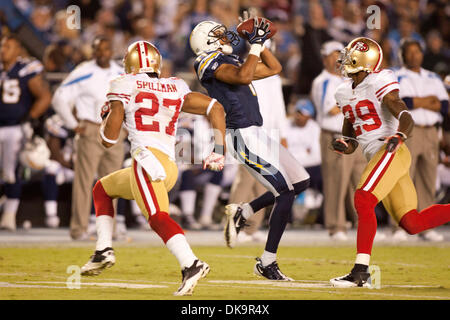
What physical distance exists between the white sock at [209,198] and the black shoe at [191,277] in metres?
5.80

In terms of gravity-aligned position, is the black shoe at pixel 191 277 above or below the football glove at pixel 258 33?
below

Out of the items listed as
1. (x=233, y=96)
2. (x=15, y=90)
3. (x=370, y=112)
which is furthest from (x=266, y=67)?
(x=15, y=90)

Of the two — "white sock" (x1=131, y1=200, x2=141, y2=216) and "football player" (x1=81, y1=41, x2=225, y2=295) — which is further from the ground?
"football player" (x1=81, y1=41, x2=225, y2=295)

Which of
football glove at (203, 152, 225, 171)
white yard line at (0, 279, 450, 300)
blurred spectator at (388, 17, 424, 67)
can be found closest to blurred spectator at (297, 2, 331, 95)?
blurred spectator at (388, 17, 424, 67)

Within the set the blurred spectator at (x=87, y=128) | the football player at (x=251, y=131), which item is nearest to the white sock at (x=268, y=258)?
the football player at (x=251, y=131)

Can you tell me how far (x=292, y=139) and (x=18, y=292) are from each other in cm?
684

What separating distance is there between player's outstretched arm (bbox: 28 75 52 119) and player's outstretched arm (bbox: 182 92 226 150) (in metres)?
4.89

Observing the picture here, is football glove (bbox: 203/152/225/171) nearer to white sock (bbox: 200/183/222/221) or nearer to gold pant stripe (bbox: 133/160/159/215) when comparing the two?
gold pant stripe (bbox: 133/160/159/215)

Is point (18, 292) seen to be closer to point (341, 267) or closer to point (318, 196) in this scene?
point (341, 267)

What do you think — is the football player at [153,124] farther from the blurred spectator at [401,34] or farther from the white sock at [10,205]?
the blurred spectator at [401,34]

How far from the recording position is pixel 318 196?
39.8 ft

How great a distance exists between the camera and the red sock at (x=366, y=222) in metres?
6.12

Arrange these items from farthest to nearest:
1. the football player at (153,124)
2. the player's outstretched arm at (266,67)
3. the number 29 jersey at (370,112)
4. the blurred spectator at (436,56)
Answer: the blurred spectator at (436,56)
the player's outstretched arm at (266,67)
the number 29 jersey at (370,112)
the football player at (153,124)

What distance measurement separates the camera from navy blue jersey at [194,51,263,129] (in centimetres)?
692
